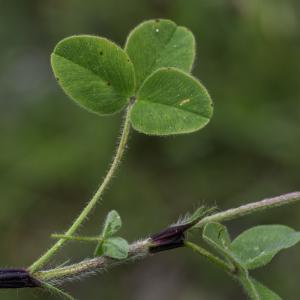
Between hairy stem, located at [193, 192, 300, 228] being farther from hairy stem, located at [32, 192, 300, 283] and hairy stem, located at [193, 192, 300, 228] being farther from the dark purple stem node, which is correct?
the dark purple stem node

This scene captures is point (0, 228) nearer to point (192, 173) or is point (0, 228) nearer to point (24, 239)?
point (24, 239)

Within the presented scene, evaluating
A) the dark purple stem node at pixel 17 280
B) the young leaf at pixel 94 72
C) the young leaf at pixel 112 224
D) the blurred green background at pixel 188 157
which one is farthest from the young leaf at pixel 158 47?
the blurred green background at pixel 188 157

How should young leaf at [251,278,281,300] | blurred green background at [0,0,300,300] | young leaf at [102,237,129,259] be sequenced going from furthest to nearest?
blurred green background at [0,0,300,300] → young leaf at [251,278,281,300] → young leaf at [102,237,129,259]

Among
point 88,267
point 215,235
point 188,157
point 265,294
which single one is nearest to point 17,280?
point 88,267

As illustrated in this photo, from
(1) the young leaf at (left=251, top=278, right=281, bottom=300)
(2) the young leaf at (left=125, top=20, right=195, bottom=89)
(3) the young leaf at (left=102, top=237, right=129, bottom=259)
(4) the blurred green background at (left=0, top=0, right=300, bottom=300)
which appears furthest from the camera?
(4) the blurred green background at (left=0, top=0, right=300, bottom=300)

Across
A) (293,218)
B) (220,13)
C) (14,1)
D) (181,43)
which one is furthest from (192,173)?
(181,43)

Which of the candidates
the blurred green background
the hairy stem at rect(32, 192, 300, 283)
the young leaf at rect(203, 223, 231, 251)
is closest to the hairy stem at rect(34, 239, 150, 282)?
the hairy stem at rect(32, 192, 300, 283)
